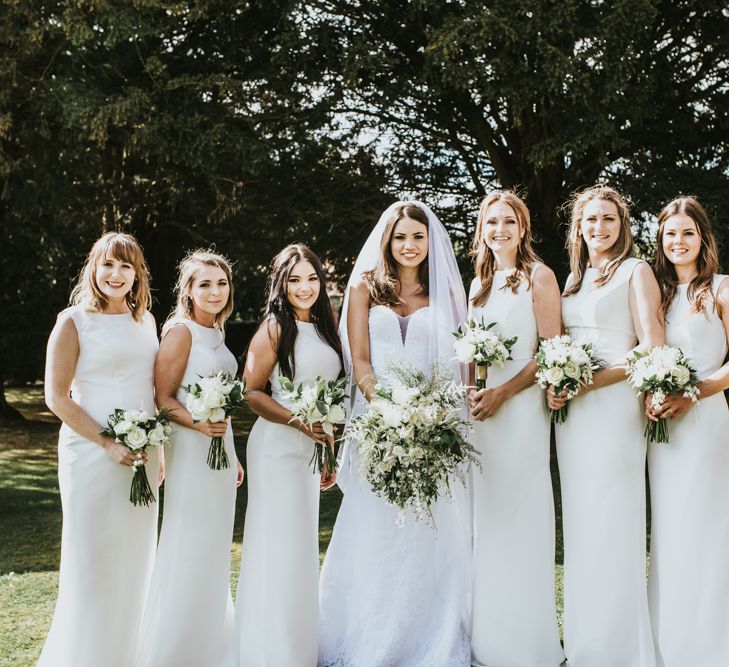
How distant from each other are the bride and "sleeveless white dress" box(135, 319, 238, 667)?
0.73 m

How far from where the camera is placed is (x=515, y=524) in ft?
17.4

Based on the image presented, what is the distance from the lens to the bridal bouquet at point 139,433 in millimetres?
4645

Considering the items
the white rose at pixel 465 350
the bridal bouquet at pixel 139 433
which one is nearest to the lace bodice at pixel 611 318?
the white rose at pixel 465 350

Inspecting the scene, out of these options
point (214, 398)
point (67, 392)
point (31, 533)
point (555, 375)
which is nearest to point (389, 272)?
point (555, 375)

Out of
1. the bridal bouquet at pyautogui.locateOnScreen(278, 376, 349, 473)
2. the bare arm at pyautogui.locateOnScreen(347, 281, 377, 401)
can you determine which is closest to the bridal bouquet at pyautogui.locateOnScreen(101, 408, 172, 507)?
the bridal bouquet at pyautogui.locateOnScreen(278, 376, 349, 473)

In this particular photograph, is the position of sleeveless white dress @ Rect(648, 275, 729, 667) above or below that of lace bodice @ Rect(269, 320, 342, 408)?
below

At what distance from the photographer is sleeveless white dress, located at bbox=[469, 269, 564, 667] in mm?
5238

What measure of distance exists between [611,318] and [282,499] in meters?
2.36

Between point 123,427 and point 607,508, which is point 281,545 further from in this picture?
point 607,508

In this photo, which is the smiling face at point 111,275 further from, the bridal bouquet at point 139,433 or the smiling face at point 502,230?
the smiling face at point 502,230

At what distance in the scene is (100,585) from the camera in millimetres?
4789

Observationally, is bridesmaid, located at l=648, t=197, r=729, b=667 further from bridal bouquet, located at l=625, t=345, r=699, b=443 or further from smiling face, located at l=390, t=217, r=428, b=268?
smiling face, located at l=390, t=217, r=428, b=268

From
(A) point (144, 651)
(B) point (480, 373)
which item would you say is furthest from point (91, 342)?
(B) point (480, 373)

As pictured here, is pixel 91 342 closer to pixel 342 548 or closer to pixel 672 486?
pixel 342 548
